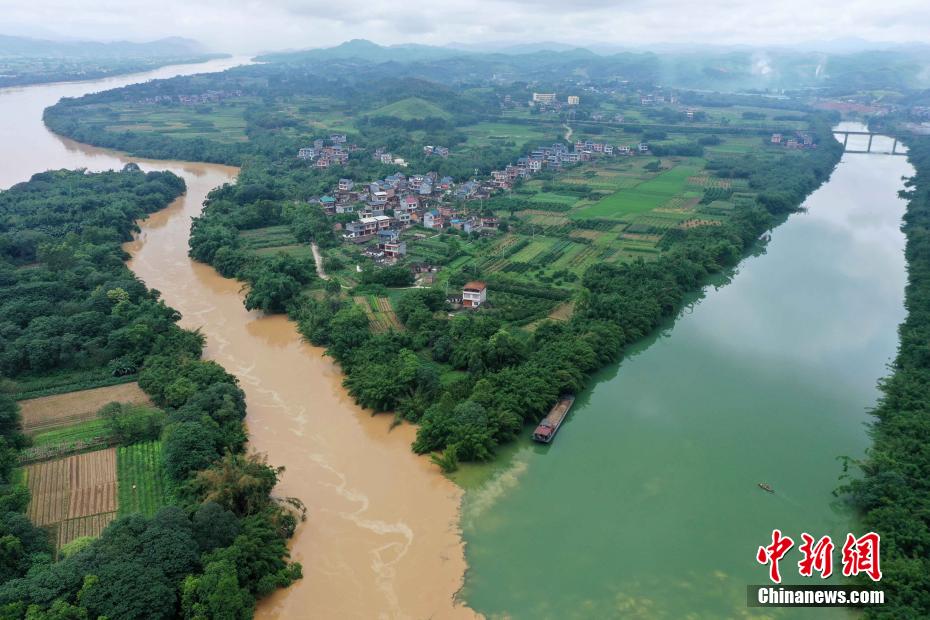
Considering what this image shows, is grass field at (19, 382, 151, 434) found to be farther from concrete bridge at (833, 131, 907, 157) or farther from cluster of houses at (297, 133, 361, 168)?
concrete bridge at (833, 131, 907, 157)

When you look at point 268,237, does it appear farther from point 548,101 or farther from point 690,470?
point 548,101

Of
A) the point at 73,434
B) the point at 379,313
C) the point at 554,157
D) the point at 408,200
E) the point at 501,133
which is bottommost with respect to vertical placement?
the point at 73,434

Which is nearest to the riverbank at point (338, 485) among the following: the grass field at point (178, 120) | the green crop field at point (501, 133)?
the green crop field at point (501, 133)

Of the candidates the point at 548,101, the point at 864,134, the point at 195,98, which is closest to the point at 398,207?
the point at 548,101

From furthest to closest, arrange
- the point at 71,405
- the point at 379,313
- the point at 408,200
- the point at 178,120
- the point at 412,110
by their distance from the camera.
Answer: the point at 412,110, the point at 178,120, the point at 408,200, the point at 379,313, the point at 71,405

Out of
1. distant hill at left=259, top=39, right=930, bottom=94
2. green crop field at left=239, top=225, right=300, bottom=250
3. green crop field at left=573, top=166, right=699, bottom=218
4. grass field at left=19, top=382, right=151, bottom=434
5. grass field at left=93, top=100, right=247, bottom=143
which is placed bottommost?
grass field at left=19, top=382, right=151, bottom=434

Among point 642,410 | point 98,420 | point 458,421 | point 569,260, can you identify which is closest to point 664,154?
point 569,260

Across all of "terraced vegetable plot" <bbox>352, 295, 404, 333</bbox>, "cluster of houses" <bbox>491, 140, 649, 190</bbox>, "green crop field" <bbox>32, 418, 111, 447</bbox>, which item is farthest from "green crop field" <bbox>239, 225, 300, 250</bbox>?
"cluster of houses" <bbox>491, 140, 649, 190</bbox>
